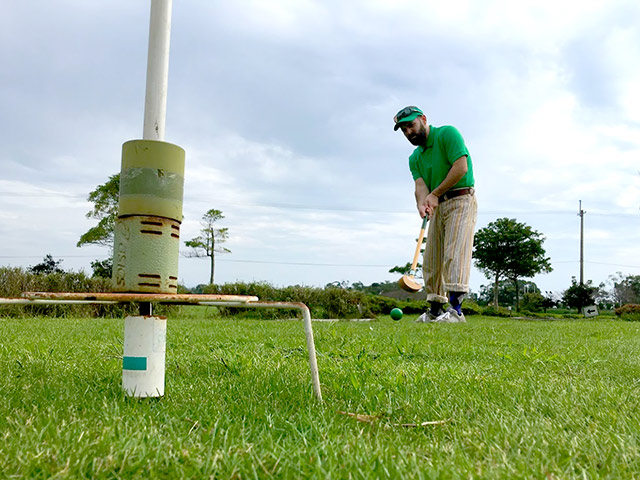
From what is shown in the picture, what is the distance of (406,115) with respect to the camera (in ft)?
20.9

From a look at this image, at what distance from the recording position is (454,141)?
244 inches

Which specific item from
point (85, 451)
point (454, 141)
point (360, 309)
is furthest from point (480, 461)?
point (360, 309)

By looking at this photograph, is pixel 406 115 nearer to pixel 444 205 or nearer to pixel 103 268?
pixel 444 205

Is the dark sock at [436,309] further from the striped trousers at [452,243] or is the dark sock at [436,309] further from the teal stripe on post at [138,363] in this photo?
the teal stripe on post at [138,363]

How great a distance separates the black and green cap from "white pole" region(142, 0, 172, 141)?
487cm

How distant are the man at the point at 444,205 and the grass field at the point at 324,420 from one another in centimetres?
346

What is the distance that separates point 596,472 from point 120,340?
3.54 meters

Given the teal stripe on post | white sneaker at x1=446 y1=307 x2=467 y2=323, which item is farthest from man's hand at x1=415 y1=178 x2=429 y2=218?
the teal stripe on post

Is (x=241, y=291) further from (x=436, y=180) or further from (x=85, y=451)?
(x=85, y=451)

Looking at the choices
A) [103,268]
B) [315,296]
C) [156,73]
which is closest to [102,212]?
[103,268]

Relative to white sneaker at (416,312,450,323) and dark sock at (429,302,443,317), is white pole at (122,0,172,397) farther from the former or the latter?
dark sock at (429,302,443,317)

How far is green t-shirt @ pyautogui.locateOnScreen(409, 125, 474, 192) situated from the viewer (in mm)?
6203

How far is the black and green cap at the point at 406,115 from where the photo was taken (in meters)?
→ 6.37

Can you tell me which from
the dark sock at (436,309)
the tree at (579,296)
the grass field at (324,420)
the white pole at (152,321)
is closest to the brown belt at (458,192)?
the dark sock at (436,309)
